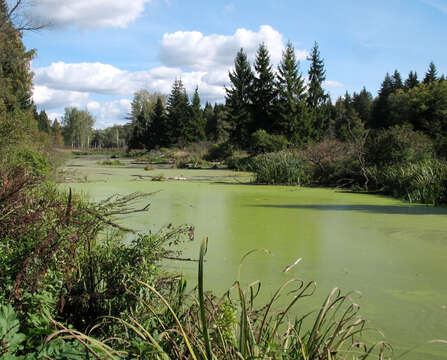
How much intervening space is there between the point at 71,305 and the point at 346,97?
4308 cm

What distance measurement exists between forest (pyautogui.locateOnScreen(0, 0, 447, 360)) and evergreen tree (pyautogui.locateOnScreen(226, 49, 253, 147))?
7cm

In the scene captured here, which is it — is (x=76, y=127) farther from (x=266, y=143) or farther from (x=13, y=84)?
(x=266, y=143)

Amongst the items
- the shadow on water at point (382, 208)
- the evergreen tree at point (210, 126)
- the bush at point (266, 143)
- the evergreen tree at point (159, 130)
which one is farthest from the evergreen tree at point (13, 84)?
the evergreen tree at point (210, 126)

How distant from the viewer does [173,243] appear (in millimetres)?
3789

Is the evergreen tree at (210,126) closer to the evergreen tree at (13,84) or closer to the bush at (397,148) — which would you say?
the evergreen tree at (13,84)

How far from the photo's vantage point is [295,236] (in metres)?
4.31

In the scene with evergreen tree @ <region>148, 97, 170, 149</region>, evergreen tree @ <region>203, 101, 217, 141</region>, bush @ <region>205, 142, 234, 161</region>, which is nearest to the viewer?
bush @ <region>205, 142, 234, 161</region>

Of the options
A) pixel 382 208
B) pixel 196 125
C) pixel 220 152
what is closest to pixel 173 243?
pixel 382 208

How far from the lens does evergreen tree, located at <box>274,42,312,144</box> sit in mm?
23641

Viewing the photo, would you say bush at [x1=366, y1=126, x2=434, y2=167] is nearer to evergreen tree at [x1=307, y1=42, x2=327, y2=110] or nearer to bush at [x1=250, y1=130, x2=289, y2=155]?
bush at [x1=250, y1=130, x2=289, y2=155]

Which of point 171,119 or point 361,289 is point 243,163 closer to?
point 361,289

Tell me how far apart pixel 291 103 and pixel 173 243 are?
825 inches

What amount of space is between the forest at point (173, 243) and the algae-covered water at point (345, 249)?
219 mm

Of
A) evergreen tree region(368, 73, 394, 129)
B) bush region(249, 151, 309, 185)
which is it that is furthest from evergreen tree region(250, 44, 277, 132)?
bush region(249, 151, 309, 185)
